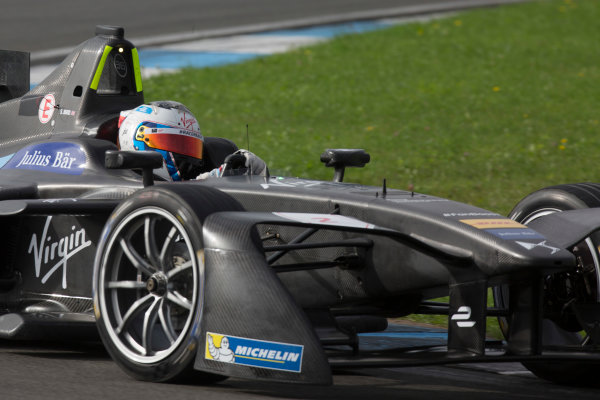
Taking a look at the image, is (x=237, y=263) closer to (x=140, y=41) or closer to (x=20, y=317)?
(x=20, y=317)

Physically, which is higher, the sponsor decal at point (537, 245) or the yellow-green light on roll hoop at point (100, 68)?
the yellow-green light on roll hoop at point (100, 68)

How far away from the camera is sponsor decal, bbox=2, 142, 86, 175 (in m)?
6.34

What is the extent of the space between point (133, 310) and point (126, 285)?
130mm

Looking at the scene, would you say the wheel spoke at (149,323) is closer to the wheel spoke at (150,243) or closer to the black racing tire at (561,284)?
the wheel spoke at (150,243)

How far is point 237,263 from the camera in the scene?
178 inches

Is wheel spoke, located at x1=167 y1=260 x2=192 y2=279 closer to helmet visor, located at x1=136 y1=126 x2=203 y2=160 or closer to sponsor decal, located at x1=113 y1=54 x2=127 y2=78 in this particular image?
helmet visor, located at x1=136 y1=126 x2=203 y2=160

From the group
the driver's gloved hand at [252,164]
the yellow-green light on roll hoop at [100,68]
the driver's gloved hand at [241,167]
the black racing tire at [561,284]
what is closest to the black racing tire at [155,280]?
the driver's gloved hand at [241,167]

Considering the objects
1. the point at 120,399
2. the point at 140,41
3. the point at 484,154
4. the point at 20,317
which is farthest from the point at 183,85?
the point at 120,399

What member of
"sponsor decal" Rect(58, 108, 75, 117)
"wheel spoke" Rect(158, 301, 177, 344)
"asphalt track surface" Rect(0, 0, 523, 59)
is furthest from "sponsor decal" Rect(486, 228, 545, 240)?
"asphalt track surface" Rect(0, 0, 523, 59)

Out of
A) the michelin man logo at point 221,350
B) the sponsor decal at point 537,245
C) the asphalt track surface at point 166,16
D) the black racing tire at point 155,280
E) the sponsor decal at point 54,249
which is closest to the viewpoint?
the michelin man logo at point 221,350

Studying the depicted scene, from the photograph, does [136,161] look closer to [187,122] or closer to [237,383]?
[187,122]

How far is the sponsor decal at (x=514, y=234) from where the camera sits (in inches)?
185

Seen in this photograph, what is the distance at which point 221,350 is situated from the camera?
453 cm

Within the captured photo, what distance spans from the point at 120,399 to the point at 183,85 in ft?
39.7
